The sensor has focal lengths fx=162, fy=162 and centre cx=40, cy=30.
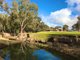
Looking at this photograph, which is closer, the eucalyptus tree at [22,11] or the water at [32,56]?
the water at [32,56]

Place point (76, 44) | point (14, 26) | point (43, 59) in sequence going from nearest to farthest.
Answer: point (43, 59) → point (76, 44) → point (14, 26)

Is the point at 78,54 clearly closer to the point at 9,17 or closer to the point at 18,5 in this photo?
the point at 18,5

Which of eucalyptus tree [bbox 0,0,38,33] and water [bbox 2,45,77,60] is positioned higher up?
eucalyptus tree [bbox 0,0,38,33]

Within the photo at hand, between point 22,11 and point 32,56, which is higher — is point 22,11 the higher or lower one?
the higher one

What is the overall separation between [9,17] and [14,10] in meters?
7.92

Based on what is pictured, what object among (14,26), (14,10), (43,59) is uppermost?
(14,10)

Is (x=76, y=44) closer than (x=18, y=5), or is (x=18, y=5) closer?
(x=76, y=44)

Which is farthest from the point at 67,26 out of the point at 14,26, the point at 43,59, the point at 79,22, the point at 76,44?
the point at 43,59

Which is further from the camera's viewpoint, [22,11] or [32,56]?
[22,11]

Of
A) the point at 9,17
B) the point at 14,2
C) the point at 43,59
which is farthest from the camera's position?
the point at 9,17

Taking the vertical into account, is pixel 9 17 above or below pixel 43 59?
above

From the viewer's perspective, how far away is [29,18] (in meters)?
84.5

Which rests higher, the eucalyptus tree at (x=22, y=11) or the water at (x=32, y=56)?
the eucalyptus tree at (x=22, y=11)

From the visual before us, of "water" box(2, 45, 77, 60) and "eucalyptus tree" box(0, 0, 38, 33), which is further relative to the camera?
"eucalyptus tree" box(0, 0, 38, 33)
